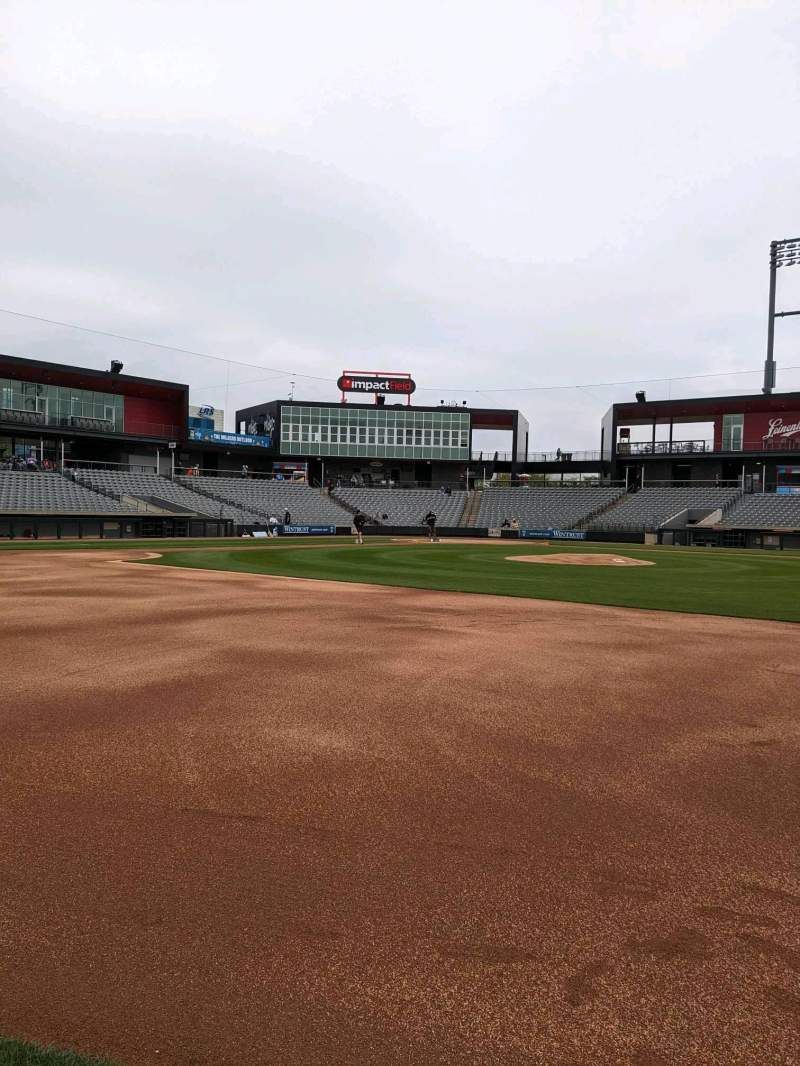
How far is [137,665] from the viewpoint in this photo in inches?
335

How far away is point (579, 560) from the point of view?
29.8 metres

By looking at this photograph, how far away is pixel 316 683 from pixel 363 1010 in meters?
5.13

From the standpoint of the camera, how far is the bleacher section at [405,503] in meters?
64.6

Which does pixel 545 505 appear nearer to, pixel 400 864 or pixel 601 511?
pixel 601 511

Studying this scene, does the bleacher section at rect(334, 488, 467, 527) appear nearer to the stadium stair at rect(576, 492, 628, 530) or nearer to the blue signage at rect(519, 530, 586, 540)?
the blue signage at rect(519, 530, 586, 540)

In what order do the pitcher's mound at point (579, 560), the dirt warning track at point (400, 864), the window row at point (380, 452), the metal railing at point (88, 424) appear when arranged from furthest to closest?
the window row at point (380, 452) < the metal railing at point (88, 424) < the pitcher's mound at point (579, 560) < the dirt warning track at point (400, 864)

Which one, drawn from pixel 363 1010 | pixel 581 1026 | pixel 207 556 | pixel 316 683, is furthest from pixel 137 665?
pixel 207 556

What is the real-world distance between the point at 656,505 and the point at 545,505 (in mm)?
10736

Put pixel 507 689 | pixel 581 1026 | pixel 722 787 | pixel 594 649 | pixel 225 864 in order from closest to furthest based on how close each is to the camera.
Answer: pixel 581 1026
pixel 225 864
pixel 722 787
pixel 507 689
pixel 594 649

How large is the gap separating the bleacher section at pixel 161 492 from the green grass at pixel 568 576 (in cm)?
2427

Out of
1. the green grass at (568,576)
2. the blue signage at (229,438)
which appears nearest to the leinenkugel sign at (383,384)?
the blue signage at (229,438)

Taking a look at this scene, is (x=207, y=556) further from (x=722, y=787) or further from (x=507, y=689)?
A: (x=722, y=787)

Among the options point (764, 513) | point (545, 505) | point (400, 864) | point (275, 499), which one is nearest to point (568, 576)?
point (400, 864)

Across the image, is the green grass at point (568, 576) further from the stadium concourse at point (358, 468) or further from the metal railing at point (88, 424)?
the metal railing at point (88, 424)
